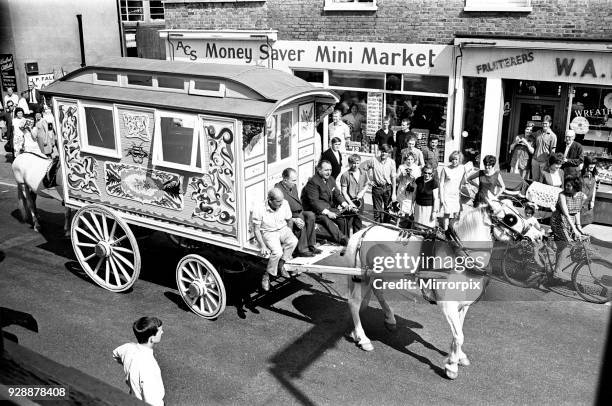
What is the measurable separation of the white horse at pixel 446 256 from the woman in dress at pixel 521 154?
6602mm

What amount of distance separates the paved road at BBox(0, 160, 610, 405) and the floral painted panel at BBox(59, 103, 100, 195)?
4.97 ft

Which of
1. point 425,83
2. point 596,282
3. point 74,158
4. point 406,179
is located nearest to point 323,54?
point 425,83

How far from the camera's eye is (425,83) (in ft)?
48.0

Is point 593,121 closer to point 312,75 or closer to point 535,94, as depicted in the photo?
point 535,94

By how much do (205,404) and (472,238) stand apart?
3310 millimetres

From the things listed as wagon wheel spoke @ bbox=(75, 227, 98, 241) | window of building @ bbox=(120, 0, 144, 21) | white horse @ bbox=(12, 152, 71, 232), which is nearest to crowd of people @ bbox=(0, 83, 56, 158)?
white horse @ bbox=(12, 152, 71, 232)

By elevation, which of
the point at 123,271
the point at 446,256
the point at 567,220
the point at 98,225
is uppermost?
the point at 446,256

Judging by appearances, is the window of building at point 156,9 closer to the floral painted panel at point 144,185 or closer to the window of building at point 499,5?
the window of building at point 499,5

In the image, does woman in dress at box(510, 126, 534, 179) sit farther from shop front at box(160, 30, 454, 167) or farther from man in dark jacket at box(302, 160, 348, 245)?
man in dark jacket at box(302, 160, 348, 245)

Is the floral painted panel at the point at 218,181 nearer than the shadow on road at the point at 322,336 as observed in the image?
No

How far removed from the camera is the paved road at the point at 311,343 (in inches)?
263

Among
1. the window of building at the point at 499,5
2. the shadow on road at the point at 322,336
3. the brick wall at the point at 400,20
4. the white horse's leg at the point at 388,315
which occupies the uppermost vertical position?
the window of building at the point at 499,5

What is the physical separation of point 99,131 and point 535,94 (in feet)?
30.1

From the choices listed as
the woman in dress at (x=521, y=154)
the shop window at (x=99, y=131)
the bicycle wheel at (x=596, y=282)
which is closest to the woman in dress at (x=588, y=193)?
the bicycle wheel at (x=596, y=282)
